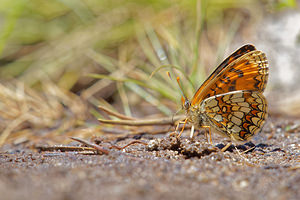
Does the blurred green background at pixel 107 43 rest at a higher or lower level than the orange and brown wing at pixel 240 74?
higher

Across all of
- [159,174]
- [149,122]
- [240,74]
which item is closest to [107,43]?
[149,122]

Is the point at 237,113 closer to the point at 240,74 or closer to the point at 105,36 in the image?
the point at 240,74

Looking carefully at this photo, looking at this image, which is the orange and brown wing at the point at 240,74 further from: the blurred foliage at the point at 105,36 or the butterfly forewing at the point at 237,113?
the blurred foliage at the point at 105,36

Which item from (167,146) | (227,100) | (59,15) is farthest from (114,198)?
(59,15)

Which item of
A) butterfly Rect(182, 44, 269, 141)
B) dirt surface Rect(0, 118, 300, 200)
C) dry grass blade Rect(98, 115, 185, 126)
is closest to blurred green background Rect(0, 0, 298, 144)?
dry grass blade Rect(98, 115, 185, 126)

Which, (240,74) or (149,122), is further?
(149,122)

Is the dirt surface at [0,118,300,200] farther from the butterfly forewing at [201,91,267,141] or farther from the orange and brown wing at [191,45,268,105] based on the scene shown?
the orange and brown wing at [191,45,268,105]

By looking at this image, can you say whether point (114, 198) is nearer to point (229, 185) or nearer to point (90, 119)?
point (229, 185)

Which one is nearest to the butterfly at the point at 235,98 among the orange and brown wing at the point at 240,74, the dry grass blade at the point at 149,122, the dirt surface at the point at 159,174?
the orange and brown wing at the point at 240,74
